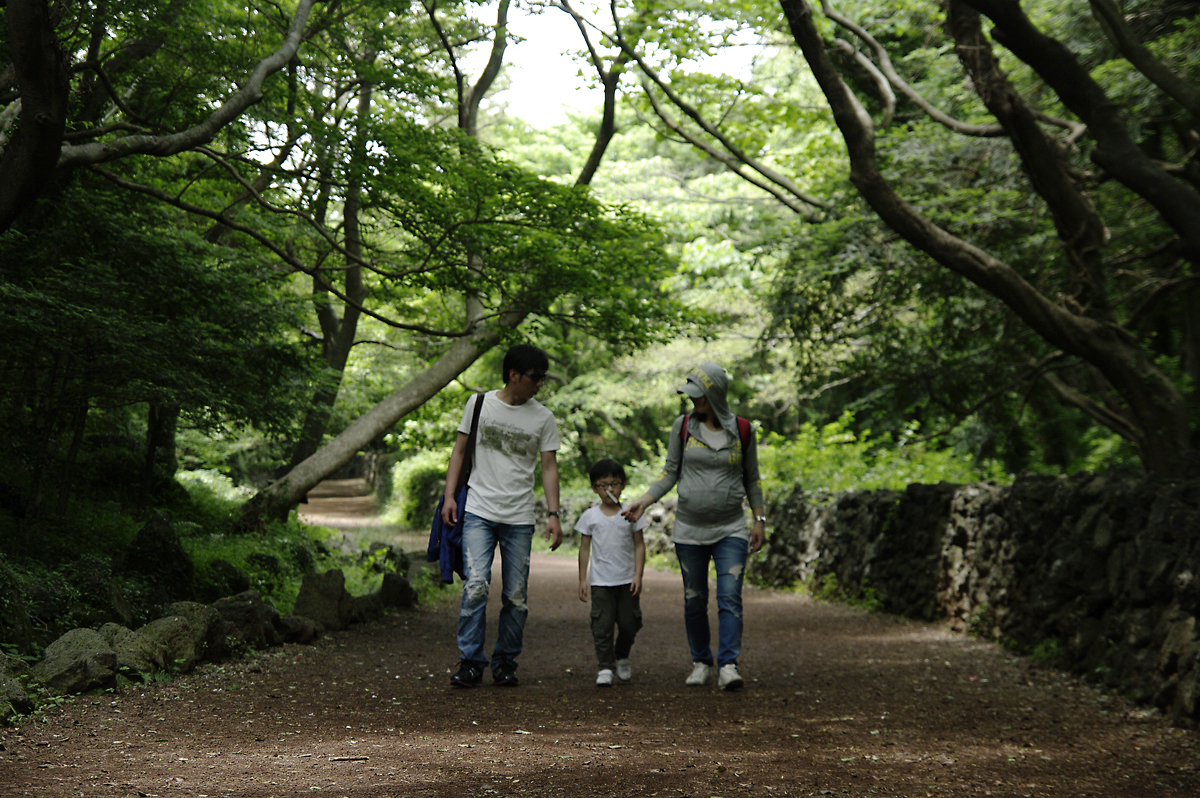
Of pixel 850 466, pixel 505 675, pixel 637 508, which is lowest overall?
pixel 505 675

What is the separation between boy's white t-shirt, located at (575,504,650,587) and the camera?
5723 mm

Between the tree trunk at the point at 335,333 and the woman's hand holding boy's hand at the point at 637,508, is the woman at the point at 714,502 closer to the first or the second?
the woman's hand holding boy's hand at the point at 637,508

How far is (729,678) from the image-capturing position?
5.58 meters

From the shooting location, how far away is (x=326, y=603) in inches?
301

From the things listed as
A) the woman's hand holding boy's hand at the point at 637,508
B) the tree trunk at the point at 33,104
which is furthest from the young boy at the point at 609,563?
the tree trunk at the point at 33,104

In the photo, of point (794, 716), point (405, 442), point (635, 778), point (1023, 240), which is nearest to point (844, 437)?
point (1023, 240)

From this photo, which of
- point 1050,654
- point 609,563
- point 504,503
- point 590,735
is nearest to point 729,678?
point 609,563

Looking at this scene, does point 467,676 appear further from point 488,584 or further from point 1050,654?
point 1050,654

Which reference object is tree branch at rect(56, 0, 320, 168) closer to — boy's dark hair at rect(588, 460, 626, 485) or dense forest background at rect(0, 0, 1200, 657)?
dense forest background at rect(0, 0, 1200, 657)

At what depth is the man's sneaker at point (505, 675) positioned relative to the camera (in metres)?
5.67

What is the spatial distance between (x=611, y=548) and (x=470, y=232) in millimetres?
4588

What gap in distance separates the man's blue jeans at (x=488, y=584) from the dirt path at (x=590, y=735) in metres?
0.26

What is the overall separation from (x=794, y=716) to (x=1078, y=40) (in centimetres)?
1002

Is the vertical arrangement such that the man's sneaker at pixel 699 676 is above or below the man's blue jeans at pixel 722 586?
below
